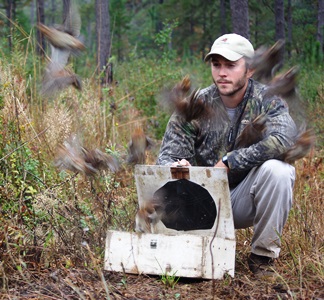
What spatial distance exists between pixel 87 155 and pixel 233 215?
0.95 m

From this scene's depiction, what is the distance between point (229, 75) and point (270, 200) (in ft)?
2.51

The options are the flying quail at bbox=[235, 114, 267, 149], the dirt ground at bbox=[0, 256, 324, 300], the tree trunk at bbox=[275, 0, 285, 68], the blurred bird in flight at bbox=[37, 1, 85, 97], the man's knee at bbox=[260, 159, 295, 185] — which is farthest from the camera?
the tree trunk at bbox=[275, 0, 285, 68]

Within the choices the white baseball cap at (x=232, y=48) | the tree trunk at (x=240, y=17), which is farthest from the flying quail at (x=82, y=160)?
the tree trunk at (x=240, y=17)

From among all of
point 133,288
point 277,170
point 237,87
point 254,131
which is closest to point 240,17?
point 237,87

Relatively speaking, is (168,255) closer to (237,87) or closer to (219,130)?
(219,130)

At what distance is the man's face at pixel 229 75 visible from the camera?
146 inches

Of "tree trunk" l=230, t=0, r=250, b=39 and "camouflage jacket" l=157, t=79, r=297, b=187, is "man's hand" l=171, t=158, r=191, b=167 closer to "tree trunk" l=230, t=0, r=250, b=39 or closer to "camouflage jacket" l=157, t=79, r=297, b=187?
"camouflage jacket" l=157, t=79, r=297, b=187

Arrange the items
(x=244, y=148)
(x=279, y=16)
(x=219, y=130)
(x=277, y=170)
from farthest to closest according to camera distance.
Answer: (x=279, y=16) < (x=219, y=130) < (x=244, y=148) < (x=277, y=170)

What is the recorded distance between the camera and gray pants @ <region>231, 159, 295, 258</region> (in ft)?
11.5

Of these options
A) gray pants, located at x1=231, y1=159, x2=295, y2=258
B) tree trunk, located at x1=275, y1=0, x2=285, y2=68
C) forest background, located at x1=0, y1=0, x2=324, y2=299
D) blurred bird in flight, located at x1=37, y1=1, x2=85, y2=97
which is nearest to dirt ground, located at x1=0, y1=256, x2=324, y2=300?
forest background, located at x1=0, y1=0, x2=324, y2=299

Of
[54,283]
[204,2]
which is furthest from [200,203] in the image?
[204,2]

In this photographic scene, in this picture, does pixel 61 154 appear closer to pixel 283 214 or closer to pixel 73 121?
pixel 283 214

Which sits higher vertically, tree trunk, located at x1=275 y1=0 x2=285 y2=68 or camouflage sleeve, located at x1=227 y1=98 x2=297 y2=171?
tree trunk, located at x1=275 y1=0 x2=285 y2=68

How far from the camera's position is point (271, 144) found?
3.57 m
